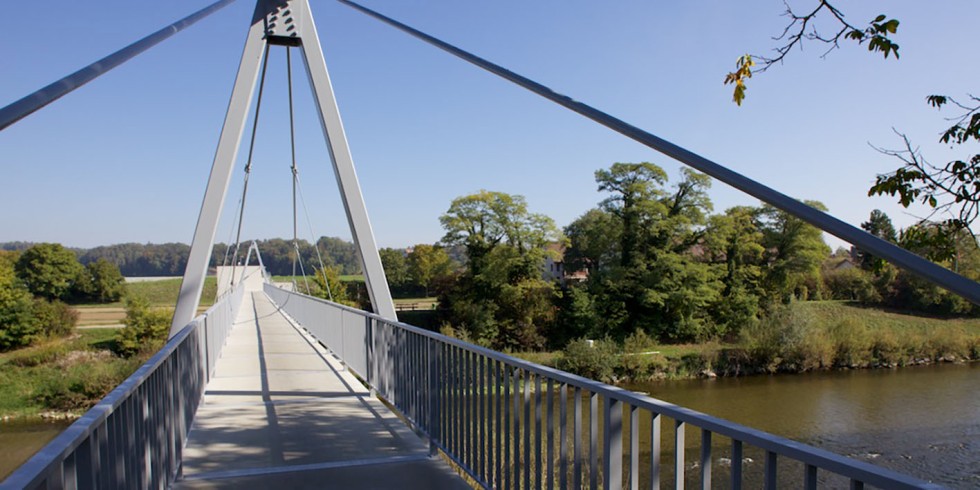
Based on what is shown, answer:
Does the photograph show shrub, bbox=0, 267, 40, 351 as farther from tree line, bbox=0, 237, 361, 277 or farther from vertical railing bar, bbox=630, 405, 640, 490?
vertical railing bar, bbox=630, 405, 640, 490

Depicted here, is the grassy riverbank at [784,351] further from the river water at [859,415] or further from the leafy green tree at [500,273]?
the leafy green tree at [500,273]

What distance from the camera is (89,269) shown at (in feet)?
184

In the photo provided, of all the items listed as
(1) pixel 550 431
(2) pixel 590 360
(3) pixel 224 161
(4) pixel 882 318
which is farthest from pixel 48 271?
(4) pixel 882 318

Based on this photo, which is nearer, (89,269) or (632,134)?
(632,134)

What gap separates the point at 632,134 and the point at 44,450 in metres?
2.36

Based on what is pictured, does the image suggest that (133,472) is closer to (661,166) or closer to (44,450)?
(44,450)

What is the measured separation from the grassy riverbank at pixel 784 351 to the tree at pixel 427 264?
43.3 ft

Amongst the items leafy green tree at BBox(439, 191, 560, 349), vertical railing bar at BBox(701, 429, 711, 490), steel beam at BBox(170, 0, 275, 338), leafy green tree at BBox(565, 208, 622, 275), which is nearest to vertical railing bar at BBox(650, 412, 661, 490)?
vertical railing bar at BBox(701, 429, 711, 490)

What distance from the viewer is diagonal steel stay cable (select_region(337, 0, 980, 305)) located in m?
1.70

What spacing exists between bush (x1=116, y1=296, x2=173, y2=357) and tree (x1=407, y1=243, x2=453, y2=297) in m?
18.4

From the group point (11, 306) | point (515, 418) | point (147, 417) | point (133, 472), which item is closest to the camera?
point (133, 472)

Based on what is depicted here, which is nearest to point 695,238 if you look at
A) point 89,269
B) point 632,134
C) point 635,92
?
point 635,92

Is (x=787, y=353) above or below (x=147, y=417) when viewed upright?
below

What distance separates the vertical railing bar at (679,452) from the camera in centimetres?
184
